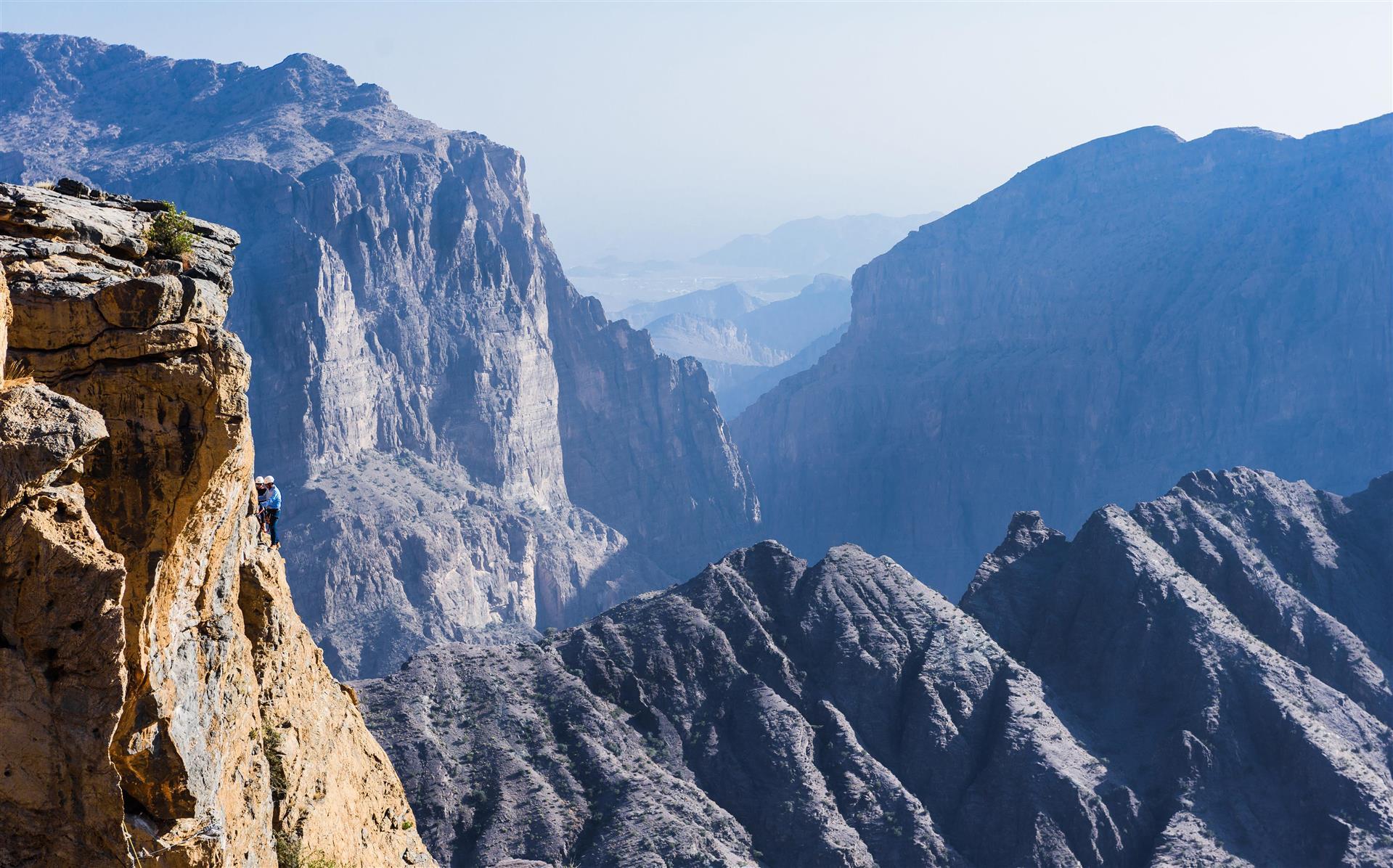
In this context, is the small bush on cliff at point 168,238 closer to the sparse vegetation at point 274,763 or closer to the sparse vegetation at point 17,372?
the sparse vegetation at point 17,372

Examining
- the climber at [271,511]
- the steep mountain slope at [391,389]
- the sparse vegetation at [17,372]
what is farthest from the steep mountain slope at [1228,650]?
the steep mountain slope at [391,389]

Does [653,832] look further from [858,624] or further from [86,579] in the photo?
[86,579]

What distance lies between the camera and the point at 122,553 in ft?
60.6

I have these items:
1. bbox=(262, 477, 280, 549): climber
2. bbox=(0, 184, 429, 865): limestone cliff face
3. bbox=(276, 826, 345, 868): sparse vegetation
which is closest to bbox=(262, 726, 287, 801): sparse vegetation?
bbox=(0, 184, 429, 865): limestone cliff face

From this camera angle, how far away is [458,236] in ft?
621

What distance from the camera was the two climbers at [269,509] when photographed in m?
28.8

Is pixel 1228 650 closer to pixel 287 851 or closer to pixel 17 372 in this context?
pixel 287 851

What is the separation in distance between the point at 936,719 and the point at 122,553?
2853 inches

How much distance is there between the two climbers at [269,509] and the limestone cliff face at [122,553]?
16.4 feet

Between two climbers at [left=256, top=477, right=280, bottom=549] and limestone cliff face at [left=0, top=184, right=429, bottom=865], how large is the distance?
5.00m

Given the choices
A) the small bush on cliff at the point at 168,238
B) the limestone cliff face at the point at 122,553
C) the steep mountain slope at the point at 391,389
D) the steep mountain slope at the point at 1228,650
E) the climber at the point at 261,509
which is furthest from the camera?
the steep mountain slope at the point at 391,389

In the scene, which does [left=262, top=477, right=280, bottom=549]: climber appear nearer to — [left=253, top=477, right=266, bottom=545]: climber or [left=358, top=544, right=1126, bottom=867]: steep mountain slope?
[left=253, top=477, right=266, bottom=545]: climber

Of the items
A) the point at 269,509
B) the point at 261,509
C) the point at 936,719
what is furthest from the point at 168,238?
the point at 936,719

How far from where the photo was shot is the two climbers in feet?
94.4
